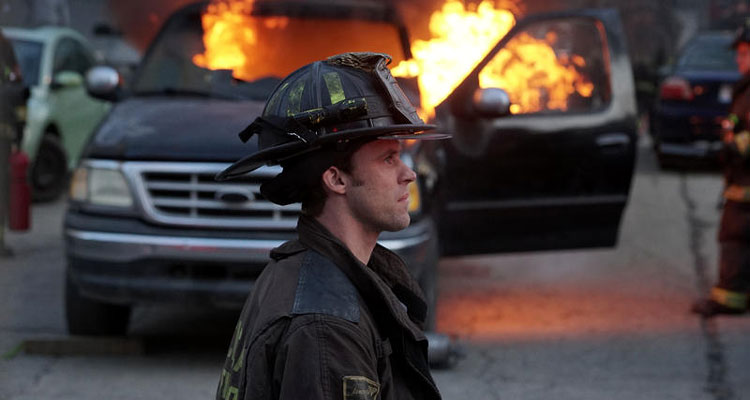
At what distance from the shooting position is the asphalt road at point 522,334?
5387 mm

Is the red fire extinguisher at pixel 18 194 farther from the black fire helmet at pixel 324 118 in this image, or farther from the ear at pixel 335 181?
the ear at pixel 335 181

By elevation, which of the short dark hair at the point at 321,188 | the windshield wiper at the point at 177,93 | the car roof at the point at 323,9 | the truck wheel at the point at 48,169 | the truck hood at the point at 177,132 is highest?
the short dark hair at the point at 321,188

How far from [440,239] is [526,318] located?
0.74 meters

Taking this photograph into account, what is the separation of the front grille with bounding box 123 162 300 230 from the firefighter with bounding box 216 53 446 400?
10.3 ft

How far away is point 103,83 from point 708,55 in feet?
30.7

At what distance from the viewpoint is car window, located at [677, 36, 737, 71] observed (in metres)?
13.4

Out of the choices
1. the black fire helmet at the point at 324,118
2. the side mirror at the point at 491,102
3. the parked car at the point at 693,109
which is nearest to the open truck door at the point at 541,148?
the side mirror at the point at 491,102

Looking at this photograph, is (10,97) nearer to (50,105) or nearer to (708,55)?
(50,105)

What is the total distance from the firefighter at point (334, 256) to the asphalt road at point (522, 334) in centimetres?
330

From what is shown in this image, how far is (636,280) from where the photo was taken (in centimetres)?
797

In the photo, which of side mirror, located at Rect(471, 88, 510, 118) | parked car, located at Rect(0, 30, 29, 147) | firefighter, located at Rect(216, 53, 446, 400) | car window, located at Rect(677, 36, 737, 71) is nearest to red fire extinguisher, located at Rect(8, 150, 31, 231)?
parked car, located at Rect(0, 30, 29, 147)

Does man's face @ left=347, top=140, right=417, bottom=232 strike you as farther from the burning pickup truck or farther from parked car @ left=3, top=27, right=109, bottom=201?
parked car @ left=3, top=27, right=109, bottom=201

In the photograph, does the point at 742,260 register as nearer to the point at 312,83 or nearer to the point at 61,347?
the point at 61,347

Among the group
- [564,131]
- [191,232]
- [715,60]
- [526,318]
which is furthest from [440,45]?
[715,60]
